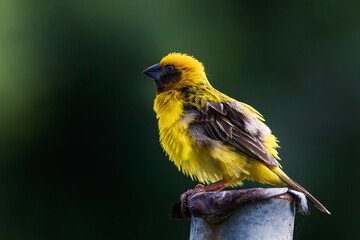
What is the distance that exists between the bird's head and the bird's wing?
565 millimetres

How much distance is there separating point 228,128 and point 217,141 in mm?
129

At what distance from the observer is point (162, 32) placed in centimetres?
800

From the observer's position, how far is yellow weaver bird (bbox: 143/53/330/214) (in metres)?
4.62

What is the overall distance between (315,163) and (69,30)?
334cm

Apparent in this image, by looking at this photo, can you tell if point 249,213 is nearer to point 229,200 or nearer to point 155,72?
point 229,200

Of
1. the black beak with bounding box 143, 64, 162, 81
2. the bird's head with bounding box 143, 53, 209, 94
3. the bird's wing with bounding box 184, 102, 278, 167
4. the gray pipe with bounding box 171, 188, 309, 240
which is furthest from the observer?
the black beak with bounding box 143, 64, 162, 81

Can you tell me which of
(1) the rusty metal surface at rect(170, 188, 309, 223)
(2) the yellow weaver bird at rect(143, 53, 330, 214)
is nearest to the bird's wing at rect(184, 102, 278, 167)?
(2) the yellow weaver bird at rect(143, 53, 330, 214)

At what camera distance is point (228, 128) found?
474 cm

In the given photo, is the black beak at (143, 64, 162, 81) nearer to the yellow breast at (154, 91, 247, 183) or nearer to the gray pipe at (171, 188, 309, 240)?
the yellow breast at (154, 91, 247, 183)

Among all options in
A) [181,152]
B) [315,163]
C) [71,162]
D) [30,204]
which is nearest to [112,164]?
[71,162]

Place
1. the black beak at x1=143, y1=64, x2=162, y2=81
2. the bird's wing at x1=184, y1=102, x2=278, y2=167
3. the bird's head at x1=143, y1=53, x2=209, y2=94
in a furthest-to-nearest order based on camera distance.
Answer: the black beak at x1=143, y1=64, x2=162, y2=81
the bird's head at x1=143, y1=53, x2=209, y2=94
the bird's wing at x1=184, y1=102, x2=278, y2=167

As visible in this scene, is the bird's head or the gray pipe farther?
the bird's head

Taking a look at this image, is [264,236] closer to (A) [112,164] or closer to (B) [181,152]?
(B) [181,152]

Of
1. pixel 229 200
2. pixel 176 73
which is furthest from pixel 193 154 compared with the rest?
pixel 229 200
